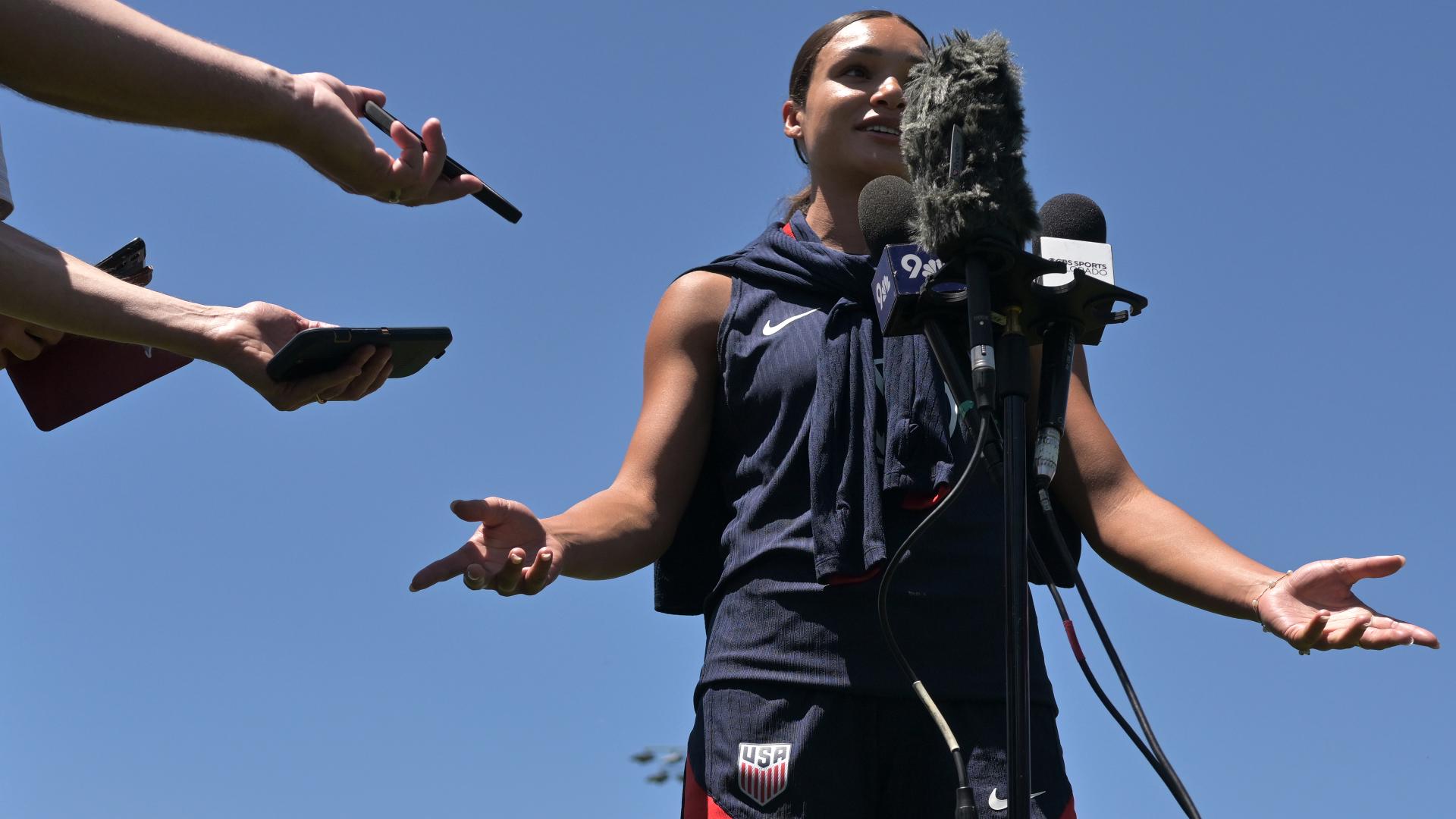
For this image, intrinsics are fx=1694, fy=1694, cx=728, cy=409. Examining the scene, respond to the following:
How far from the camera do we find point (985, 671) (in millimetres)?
3236

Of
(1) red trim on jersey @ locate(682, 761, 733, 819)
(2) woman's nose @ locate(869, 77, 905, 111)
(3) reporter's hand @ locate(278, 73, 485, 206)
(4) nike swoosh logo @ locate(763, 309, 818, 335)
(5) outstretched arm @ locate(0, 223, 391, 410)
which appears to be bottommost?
(1) red trim on jersey @ locate(682, 761, 733, 819)

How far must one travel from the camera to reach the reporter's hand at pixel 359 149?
100 inches

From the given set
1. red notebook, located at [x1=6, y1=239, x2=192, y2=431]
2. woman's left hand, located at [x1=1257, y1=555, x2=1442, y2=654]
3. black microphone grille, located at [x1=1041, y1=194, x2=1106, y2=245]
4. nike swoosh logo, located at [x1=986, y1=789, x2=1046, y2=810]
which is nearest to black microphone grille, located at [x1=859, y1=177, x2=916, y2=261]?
black microphone grille, located at [x1=1041, y1=194, x2=1106, y2=245]

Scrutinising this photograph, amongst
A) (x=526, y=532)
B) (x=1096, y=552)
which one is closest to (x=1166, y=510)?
(x=1096, y=552)

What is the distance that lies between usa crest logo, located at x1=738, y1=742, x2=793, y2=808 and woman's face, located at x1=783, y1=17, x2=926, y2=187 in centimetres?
135

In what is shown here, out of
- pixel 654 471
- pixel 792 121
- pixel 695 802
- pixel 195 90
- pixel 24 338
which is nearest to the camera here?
pixel 195 90

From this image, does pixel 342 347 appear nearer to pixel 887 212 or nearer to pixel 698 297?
pixel 887 212

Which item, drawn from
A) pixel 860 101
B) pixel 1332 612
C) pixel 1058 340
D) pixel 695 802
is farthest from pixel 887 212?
pixel 695 802

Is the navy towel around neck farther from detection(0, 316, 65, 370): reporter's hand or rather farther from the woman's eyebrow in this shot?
detection(0, 316, 65, 370): reporter's hand

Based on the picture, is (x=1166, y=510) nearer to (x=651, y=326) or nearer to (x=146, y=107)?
(x=651, y=326)

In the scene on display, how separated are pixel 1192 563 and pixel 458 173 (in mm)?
1629

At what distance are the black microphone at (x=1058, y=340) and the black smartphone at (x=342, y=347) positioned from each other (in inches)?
37.9

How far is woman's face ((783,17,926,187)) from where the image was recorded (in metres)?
3.83

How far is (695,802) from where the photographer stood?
129 inches
